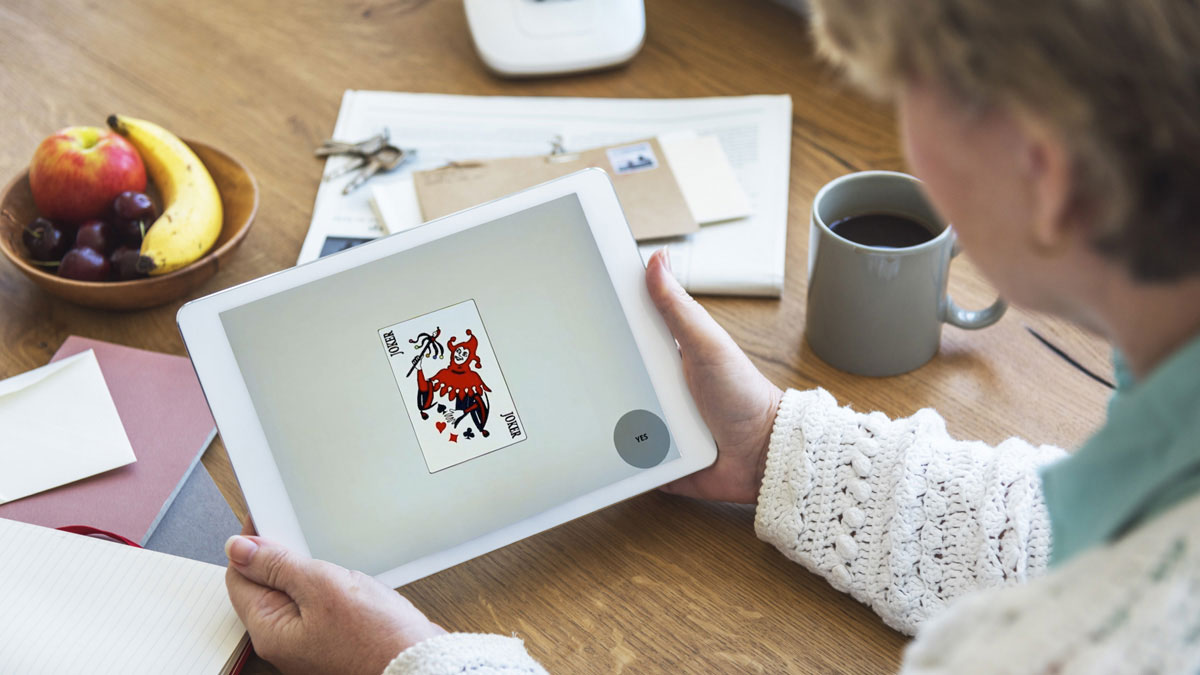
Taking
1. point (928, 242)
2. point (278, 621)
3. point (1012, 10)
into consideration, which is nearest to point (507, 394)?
point (278, 621)

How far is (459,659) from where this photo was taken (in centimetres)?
59

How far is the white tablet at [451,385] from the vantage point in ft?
2.23

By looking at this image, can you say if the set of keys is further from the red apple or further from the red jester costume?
the red jester costume

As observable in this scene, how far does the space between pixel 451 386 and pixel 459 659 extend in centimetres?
20

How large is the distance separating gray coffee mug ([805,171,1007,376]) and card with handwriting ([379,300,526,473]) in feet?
0.94

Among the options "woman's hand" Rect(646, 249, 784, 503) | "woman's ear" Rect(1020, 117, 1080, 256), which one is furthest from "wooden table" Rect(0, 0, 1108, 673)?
"woman's ear" Rect(1020, 117, 1080, 256)

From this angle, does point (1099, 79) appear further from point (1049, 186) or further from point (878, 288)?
point (878, 288)

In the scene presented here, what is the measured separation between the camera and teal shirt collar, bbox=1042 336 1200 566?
40 centimetres

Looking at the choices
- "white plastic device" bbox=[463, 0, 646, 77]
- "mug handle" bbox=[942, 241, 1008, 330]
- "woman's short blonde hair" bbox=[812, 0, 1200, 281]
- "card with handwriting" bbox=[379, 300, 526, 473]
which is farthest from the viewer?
"white plastic device" bbox=[463, 0, 646, 77]

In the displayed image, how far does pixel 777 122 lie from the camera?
1.07m

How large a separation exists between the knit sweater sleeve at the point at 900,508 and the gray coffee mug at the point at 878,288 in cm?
10

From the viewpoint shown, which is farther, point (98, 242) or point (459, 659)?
point (98, 242)

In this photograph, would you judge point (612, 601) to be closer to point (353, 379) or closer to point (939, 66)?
point (353, 379)

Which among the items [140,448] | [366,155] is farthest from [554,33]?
[140,448]
